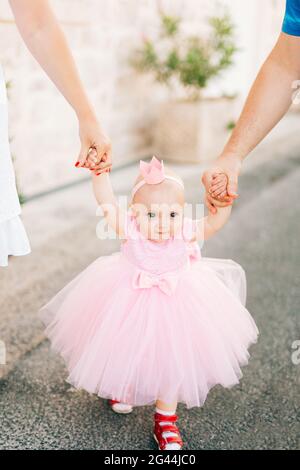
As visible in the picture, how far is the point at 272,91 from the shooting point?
1.87 meters

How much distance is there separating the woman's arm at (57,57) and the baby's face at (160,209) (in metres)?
0.15

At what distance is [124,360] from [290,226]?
258cm

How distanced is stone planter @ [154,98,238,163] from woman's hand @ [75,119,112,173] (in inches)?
146

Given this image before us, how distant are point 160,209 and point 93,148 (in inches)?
10.4

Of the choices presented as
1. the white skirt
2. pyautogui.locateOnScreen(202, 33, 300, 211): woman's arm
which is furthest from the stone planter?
the white skirt

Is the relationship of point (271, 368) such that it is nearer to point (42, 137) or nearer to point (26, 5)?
point (26, 5)

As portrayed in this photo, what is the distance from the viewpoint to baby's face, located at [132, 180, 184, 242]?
1.68 metres

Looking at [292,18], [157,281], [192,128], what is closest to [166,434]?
[157,281]

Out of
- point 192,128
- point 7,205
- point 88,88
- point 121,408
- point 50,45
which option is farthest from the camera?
point 192,128

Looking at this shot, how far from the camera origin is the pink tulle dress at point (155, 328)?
66.3 inches

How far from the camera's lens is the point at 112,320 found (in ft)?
5.62

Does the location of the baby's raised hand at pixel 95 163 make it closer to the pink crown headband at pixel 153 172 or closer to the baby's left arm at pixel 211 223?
the pink crown headband at pixel 153 172

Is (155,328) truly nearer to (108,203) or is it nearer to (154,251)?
(154,251)

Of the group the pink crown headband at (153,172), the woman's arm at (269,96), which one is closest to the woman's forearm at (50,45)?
the pink crown headband at (153,172)
